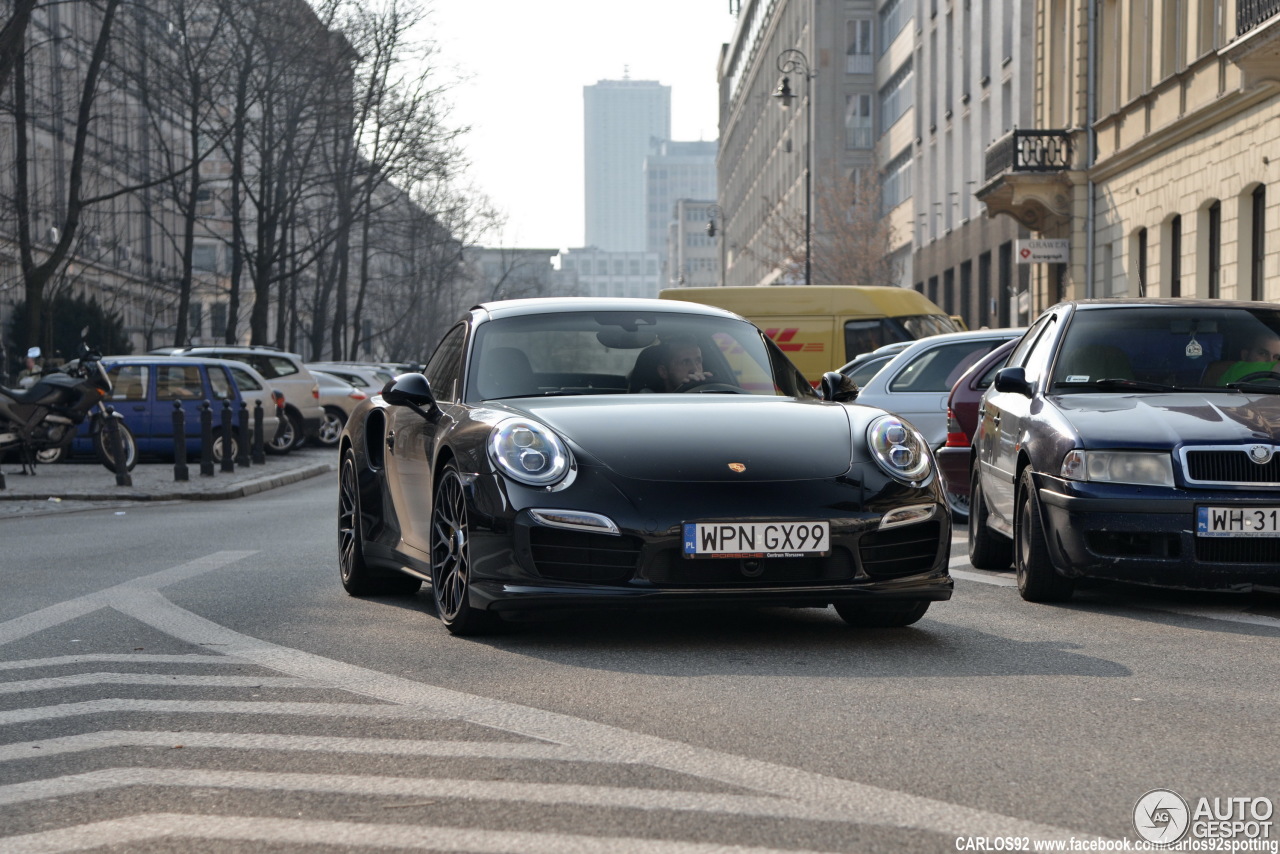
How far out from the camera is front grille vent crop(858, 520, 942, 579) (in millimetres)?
7027

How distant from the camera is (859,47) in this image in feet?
253

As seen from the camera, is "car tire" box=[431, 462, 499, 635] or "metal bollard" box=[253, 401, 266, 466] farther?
"metal bollard" box=[253, 401, 266, 466]

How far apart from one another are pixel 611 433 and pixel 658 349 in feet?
3.76

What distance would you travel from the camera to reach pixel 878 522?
23.0ft

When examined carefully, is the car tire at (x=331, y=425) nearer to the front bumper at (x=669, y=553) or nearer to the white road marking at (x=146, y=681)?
the front bumper at (x=669, y=553)

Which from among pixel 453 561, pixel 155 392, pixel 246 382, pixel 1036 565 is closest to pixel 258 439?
pixel 246 382

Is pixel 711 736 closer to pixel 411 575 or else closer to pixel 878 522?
pixel 878 522

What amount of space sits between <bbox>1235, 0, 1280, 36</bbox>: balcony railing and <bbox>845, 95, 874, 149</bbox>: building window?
5068 cm

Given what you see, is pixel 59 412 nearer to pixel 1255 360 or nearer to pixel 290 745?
pixel 1255 360

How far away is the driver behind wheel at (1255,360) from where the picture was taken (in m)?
9.27

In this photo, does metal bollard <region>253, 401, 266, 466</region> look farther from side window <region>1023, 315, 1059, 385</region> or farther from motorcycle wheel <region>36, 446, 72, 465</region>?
side window <region>1023, 315, 1059, 385</region>

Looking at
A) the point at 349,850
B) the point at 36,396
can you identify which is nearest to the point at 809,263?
the point at 36,396

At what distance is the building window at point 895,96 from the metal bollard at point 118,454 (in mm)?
44492

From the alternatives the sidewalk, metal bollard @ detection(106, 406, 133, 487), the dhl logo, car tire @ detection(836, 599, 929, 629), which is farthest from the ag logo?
the dhl logo
